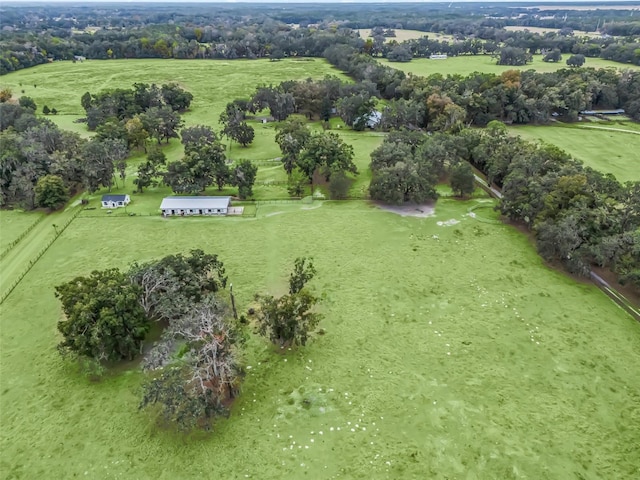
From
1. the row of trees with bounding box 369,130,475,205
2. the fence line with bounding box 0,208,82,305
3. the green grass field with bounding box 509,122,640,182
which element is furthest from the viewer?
the green grass field with bounding box 509,122,640,182

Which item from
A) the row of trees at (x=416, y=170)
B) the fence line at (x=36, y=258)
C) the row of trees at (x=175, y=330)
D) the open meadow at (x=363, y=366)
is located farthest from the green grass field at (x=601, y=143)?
the fence line at (x=36, y=258)

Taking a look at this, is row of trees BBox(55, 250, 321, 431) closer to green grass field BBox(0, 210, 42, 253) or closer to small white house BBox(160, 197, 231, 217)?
small white house BBox(160, 197, 231, 217)

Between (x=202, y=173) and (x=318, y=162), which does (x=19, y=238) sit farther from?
(x=318, y=162)

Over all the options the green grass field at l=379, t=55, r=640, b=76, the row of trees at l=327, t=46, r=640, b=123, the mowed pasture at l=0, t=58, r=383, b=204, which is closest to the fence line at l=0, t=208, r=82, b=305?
the mowed pasture at l=0, t=58, r=383, b=204

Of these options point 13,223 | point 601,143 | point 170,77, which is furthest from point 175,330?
point 170,77

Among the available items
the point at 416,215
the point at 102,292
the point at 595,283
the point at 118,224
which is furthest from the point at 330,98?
the point at 102,292

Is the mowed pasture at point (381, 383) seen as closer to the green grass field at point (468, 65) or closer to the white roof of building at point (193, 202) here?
the white roof of building at point (193, 202)
